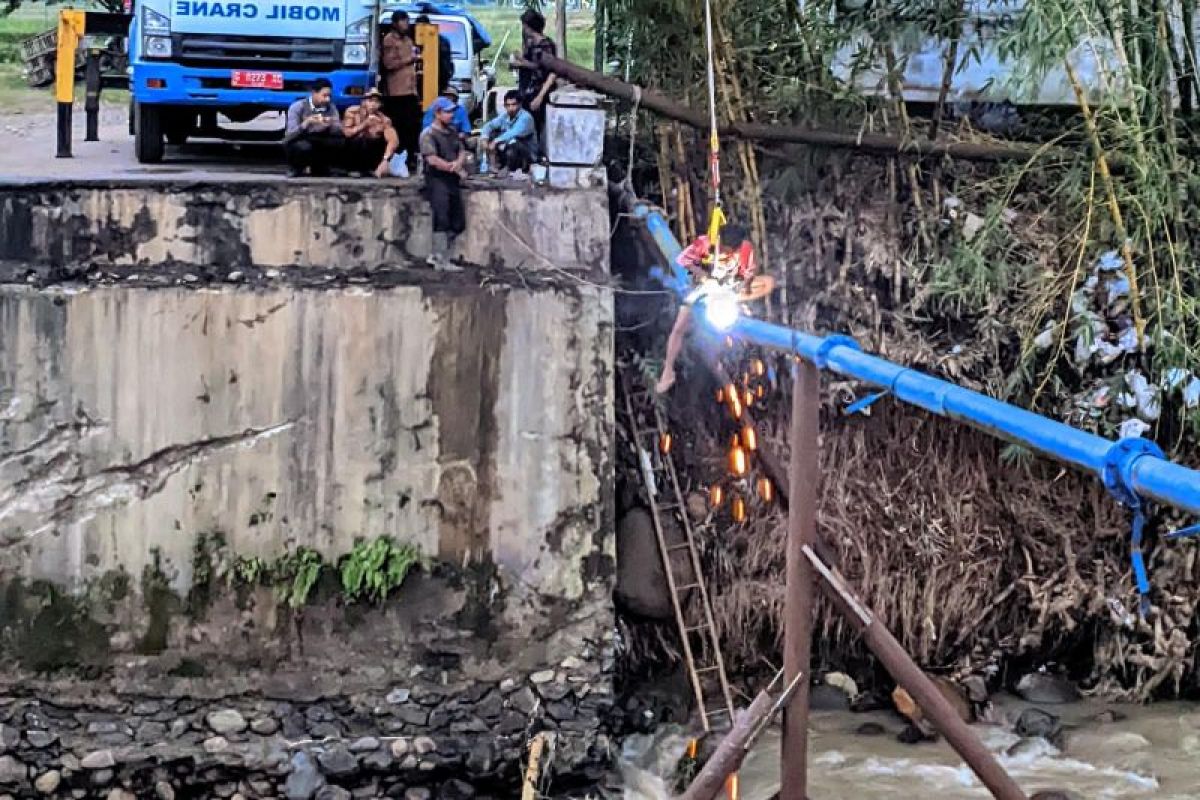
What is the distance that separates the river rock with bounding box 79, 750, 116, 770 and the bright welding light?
14.4 ft

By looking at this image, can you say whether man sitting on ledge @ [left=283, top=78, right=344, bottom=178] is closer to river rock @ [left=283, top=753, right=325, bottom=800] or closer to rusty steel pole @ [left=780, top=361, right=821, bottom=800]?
river rock @ [left=283, top=753, right=325, bottom=800]

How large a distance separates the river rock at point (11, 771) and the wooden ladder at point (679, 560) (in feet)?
12.8

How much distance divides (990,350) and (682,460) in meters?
2.11

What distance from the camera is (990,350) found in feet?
29.0

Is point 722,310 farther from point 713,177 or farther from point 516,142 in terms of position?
point 516,142

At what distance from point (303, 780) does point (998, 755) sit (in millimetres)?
4085

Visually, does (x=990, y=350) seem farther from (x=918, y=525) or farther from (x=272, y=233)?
(x=272, y=233)

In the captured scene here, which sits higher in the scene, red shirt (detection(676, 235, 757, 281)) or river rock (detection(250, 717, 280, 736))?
red shirt (detection(676, 235, 757, 281))

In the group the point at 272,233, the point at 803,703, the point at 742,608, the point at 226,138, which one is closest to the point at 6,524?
the point at 272,233

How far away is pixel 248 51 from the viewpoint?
32.6 ft

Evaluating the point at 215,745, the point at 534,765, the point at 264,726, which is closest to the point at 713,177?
the point at 534,765

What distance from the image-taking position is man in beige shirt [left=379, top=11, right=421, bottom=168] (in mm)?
10055

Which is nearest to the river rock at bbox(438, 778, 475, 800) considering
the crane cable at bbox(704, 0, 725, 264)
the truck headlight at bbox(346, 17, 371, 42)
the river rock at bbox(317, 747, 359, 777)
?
the river rock at bbox(317, 747, 359, 777)

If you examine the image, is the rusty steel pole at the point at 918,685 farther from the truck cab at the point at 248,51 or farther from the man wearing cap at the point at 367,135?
the truck cab at the point at 248,51
